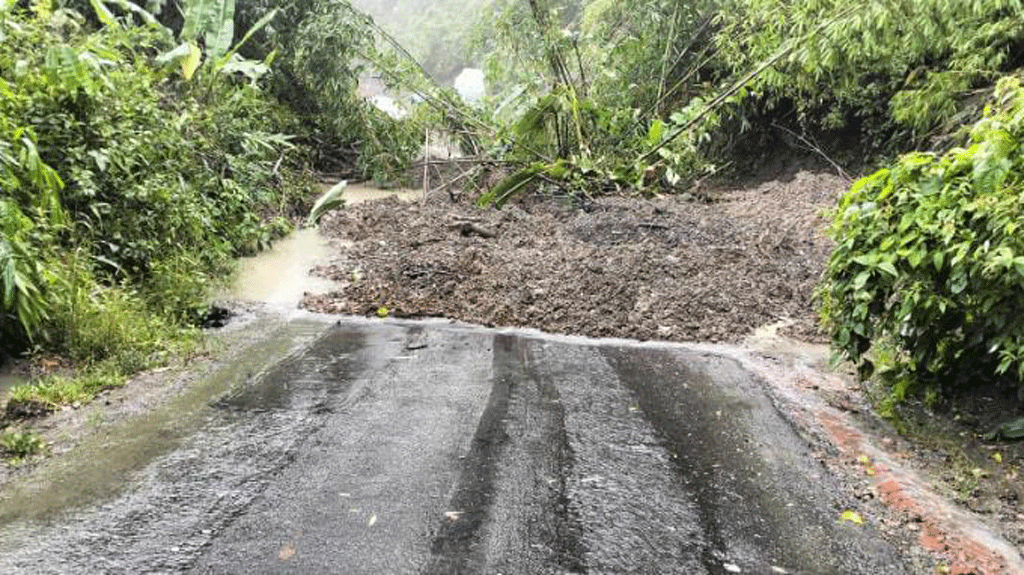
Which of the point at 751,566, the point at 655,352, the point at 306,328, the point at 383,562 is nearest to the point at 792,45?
the point at 655,352

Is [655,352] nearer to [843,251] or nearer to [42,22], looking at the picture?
[843,251]

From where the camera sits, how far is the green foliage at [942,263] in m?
3.51

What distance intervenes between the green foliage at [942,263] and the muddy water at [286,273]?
194 inches

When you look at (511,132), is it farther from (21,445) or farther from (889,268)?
(21,445)

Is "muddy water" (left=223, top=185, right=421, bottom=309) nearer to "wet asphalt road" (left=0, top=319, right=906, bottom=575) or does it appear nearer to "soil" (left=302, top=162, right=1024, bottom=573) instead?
"soil" (left=302, top=162, right=1024, bottom=573)

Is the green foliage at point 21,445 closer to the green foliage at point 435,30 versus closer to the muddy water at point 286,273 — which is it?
the muddy water at point 286,273

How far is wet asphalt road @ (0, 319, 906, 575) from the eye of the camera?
2.82 metres

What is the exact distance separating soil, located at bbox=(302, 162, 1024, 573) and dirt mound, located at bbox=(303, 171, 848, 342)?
0.07ft

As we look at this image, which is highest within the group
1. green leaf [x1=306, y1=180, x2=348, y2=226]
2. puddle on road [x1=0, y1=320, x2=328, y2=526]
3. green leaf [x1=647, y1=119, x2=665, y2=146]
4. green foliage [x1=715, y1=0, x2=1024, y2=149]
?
green foliage [x1=715, y1=0, x2=1024, y2=149]

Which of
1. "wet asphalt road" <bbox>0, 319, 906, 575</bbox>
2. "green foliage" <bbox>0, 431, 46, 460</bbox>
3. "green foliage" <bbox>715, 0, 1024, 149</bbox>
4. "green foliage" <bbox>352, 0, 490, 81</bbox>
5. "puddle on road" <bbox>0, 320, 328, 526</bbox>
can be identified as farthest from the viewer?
"green foliage" <bbox>352, 0, 490, 81</bbox>

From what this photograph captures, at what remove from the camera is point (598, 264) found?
7.58 meters

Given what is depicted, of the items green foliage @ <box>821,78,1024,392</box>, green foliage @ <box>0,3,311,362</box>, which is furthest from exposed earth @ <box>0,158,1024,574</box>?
green foliage @ <box>0,3,311,362</box>

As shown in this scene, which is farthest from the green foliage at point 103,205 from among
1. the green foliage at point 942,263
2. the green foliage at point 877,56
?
the green foliage at point 877,56

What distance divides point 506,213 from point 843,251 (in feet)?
21.7
